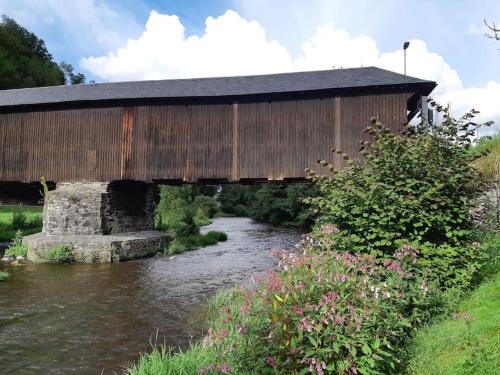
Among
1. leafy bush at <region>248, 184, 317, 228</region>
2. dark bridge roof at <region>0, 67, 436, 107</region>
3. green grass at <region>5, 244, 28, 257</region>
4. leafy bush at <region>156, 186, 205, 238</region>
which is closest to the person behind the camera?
dark bridge roof at <region>0, 67, 436, 107</region>

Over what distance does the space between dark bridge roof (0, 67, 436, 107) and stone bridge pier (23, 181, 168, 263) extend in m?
3.26

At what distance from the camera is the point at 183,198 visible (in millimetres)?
21422

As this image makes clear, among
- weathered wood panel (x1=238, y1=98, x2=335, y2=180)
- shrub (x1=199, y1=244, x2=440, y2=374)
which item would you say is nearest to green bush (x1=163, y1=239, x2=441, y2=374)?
shrub (x1=199, y1=244, x2=440, y2=374)

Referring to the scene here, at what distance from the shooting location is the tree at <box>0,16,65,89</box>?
32.5 m

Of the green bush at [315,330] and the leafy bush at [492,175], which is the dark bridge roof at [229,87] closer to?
the leafy bush at [492,175]

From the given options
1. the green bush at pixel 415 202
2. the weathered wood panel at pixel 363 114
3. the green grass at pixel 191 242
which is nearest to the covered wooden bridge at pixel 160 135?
the weathered wood panel at pixel 363 114

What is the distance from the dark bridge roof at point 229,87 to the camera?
39.8 feet

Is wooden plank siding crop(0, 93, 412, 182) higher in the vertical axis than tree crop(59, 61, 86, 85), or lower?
lower

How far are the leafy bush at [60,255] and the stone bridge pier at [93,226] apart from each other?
0.10m

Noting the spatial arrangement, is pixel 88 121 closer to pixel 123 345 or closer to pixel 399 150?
pixel 123 345

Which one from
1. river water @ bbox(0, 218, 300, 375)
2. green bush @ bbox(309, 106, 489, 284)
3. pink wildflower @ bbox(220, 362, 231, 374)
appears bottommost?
river water @ bbox(0, 218, 300, 375)

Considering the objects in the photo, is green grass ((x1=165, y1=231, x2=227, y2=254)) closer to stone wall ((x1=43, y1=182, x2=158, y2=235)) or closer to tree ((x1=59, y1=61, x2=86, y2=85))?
stone wall ((x1=43, y1=182, x2=158, y2=235))

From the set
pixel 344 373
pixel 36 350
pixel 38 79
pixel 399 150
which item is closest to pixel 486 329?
pixel 344 373

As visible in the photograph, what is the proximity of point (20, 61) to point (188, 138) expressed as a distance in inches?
1187
